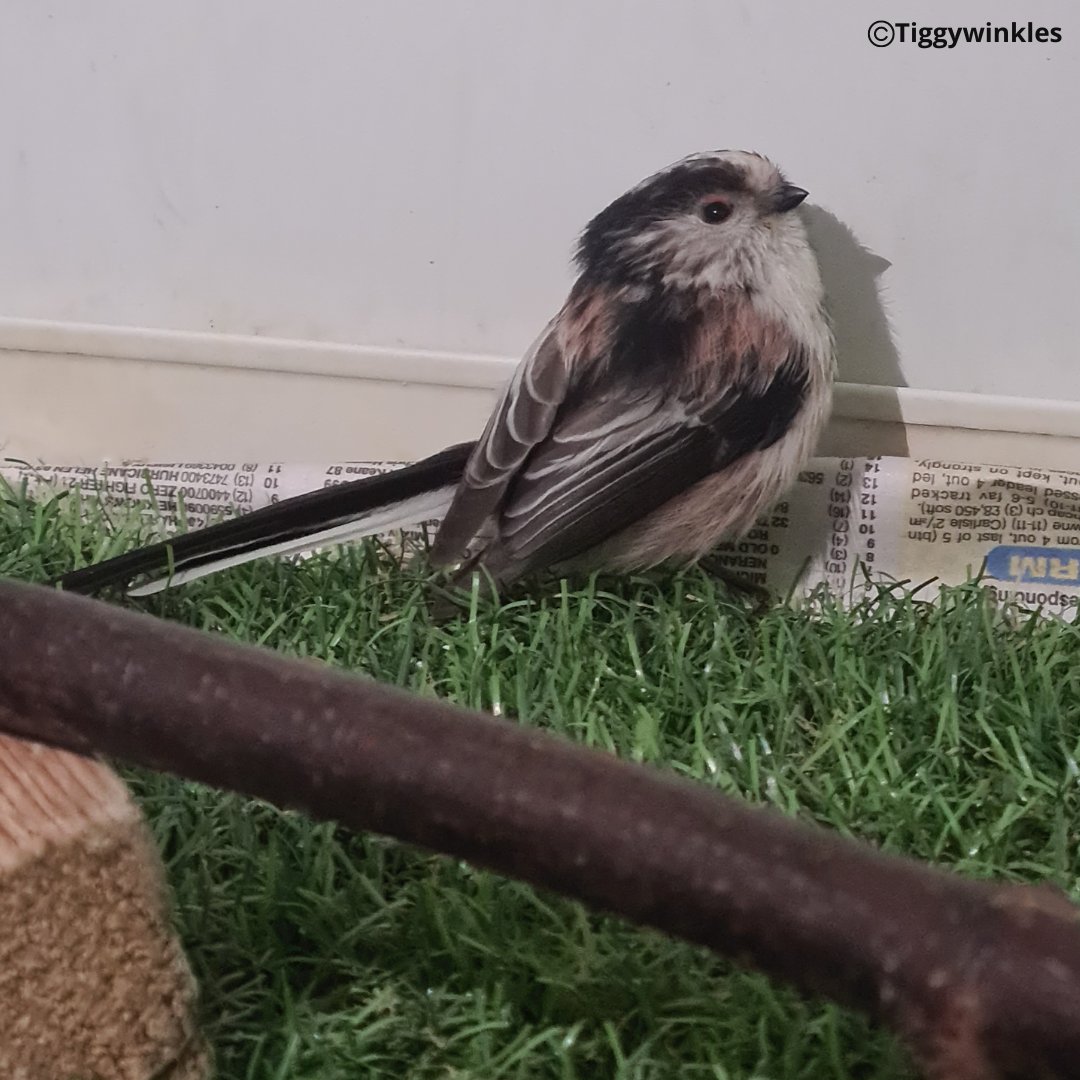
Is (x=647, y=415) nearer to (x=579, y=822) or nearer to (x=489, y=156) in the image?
(x=489, y=156)

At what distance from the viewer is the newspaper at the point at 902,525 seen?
1.08 m

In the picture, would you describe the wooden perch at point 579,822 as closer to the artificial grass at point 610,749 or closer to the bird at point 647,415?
the artificial grass at point 610,749

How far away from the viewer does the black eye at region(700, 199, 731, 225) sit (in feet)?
3.23

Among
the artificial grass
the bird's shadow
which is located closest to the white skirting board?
the bird's shadow

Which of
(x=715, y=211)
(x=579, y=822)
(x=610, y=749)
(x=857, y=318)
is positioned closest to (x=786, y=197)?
(x=715, y=211)

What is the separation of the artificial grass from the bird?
0.19ft

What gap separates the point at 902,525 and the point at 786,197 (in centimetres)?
34

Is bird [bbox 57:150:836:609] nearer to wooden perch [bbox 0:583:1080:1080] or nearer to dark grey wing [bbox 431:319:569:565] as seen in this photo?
dark grey wing [bbox 431:319:569:565]

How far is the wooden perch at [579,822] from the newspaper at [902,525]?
70 centimetres

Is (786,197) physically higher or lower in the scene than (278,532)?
higher

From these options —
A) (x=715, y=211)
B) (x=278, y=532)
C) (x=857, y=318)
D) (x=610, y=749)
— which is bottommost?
(x=610, y=749)

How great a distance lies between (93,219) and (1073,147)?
1011 millimetres

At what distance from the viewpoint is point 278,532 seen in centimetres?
100

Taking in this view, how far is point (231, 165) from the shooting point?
47.1 inches
